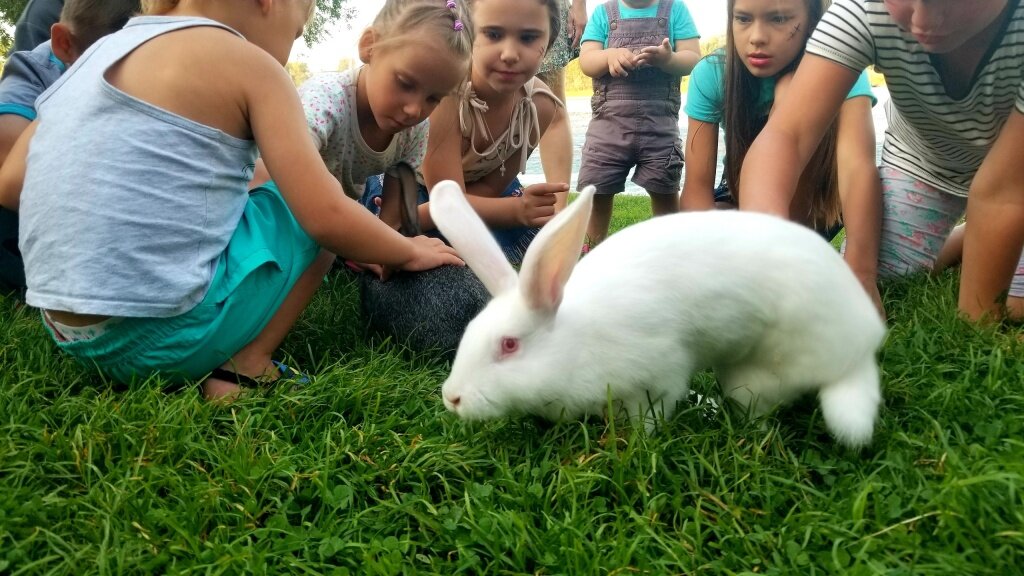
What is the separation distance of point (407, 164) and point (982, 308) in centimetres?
233

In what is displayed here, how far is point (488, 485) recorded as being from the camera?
1596mm

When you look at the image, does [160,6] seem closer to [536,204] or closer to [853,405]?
[536,204]

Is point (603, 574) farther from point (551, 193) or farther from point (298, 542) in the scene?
point (551, 193)

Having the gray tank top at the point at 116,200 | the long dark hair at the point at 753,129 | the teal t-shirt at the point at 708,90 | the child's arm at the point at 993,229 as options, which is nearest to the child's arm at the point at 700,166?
the teal t-shirt at the point at 708,90

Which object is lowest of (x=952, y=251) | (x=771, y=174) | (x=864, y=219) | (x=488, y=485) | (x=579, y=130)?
(x=579, y=130)

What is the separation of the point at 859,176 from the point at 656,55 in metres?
1.78

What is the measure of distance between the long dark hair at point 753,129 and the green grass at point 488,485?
1886 mm

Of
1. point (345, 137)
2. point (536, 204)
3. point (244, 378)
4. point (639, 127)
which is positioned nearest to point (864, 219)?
point (536, 204)

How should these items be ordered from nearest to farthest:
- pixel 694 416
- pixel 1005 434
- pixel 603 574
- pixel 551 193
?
pixel 603 574
pixel 1005 434
pixel 694 416
pixel 551 193

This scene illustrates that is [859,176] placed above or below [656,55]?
below

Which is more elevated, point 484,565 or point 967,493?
point 967,493

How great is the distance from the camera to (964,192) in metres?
3.54

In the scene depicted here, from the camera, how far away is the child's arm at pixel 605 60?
494 cm

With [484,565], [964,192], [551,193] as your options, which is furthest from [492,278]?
[964,192]
